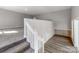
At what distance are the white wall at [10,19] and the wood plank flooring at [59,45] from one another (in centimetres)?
63

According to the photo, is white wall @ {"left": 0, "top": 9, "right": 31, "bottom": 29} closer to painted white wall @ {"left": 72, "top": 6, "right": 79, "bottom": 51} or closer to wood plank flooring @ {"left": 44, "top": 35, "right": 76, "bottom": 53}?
wood plank flooring @ {"left": 44, "top": 35, "right": 76, "bottom": 53}

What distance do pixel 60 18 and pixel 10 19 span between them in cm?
80

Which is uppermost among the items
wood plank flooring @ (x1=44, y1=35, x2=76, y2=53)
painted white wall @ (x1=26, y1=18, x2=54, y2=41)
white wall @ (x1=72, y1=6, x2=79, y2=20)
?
white wall @ (x1=72, y1=6, x2=79, y2=20)

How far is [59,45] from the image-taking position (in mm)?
1316

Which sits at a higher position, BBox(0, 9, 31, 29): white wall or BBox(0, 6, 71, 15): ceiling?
BBox(0, 6, 71, 15): ceiling

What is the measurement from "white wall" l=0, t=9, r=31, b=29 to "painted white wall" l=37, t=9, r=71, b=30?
31 cm

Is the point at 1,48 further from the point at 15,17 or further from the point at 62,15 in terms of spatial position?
the point at 62,15

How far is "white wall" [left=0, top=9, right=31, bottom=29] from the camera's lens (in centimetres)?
103

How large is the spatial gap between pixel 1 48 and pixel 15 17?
1.78ft

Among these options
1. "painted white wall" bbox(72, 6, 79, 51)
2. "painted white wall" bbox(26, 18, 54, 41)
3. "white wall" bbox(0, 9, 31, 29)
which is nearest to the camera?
"white wall" bbox(0, 9, 31, 29)

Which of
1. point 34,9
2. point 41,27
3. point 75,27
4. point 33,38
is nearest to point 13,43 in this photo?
point 33,38

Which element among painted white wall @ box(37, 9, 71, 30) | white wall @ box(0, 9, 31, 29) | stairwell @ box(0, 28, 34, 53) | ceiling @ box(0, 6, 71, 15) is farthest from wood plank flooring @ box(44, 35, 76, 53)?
white wall @ box(0, 9, 31, 29)

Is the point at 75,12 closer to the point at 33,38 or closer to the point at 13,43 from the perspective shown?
the point at 33,38

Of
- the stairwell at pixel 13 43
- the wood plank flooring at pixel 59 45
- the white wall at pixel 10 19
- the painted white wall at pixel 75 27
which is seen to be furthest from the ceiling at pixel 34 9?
the wood plank flooring at pixel 59 45
